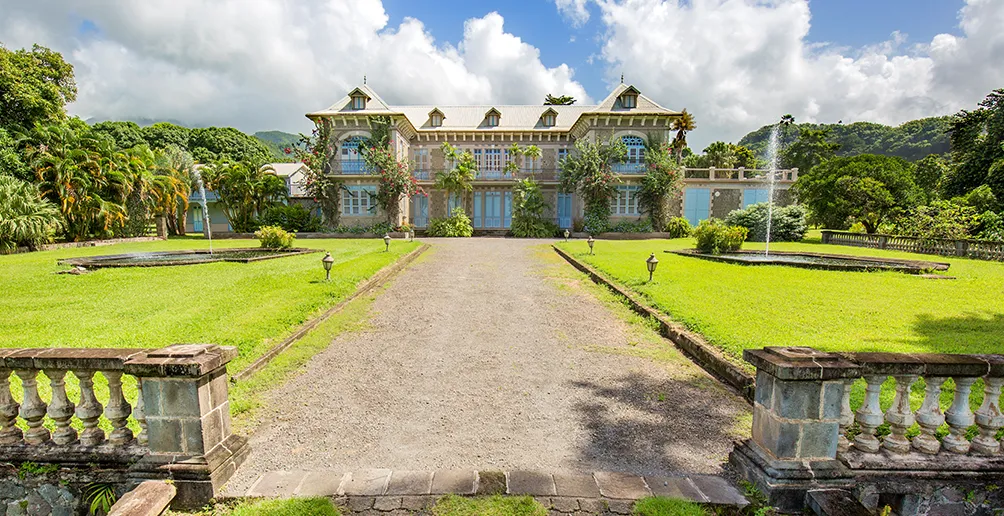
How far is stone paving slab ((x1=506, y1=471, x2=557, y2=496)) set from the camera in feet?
9.67

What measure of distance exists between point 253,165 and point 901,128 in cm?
10216

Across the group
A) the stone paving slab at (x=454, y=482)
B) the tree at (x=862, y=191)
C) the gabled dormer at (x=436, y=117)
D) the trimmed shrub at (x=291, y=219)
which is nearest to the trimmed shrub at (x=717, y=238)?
the tree at (x=862, y=191)

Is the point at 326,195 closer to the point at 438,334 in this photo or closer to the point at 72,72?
the point at 72,72

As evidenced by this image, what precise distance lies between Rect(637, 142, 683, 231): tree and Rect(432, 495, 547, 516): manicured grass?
25314 mm

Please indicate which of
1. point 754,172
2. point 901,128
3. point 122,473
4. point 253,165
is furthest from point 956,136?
point 901,128

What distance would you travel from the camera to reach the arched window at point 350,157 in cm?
2712

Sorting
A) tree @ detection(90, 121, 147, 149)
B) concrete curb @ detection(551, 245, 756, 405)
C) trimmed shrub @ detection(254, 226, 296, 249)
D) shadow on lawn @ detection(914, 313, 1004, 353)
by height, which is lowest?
concrete curb @ detection(551, 245, 756, 405)

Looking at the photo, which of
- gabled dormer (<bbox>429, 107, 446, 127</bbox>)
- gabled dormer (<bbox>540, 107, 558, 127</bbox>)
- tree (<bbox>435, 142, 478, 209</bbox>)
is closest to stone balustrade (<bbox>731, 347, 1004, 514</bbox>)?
tree (<bbox>435, 142, 478, 209</bbox>)

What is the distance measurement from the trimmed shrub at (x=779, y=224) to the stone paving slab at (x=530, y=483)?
26.3 metres

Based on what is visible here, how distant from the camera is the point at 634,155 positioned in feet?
89.8

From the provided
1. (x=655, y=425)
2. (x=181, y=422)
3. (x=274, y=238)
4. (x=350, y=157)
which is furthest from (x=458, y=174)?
(x=181, y=422)

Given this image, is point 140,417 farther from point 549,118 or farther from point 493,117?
point 549,118

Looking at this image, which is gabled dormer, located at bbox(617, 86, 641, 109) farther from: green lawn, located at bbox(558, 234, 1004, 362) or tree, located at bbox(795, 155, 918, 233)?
green lawn, located at bbox(558, 234, 1004, 362)

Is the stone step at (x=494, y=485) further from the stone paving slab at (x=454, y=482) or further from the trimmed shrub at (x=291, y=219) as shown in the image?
the trimmed shrub at (x=291, y=219)
